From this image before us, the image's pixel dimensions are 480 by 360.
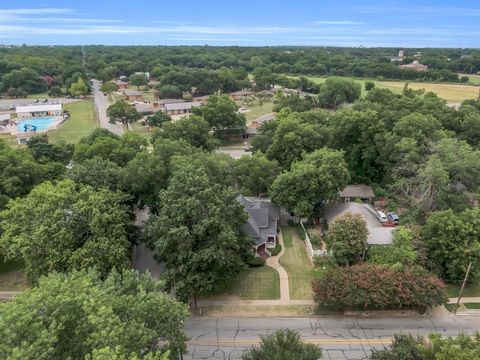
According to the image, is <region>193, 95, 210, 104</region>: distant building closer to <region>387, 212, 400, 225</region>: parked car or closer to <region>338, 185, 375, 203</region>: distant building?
<region>338, 185, 375, 203</region>: distant building

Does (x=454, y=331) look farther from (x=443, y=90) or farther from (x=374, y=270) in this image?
(x=443, y=90)

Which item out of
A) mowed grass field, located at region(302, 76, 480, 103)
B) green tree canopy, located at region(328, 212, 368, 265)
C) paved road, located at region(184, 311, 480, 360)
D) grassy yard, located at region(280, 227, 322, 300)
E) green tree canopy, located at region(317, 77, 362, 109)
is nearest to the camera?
paved road, located at region(184, 311, 480, 360)

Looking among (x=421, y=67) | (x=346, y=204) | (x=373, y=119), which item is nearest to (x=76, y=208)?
(x=346, y=204)

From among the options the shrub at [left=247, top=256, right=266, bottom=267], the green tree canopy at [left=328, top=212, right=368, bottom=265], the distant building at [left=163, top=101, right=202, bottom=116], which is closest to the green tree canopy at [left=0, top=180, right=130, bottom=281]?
the shrub at [left=247, top=256, right=266, bottom=267]

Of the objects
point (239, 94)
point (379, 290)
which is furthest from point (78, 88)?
point (379, 290)

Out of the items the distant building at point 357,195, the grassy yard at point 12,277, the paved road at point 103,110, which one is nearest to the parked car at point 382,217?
the distant building at point 357,195

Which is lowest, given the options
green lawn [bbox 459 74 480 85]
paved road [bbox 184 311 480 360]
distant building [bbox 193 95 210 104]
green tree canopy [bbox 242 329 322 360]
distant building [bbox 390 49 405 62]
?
paved road [bbox 184 311 480 360]

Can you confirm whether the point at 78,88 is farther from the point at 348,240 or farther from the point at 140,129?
the point at 348,240
